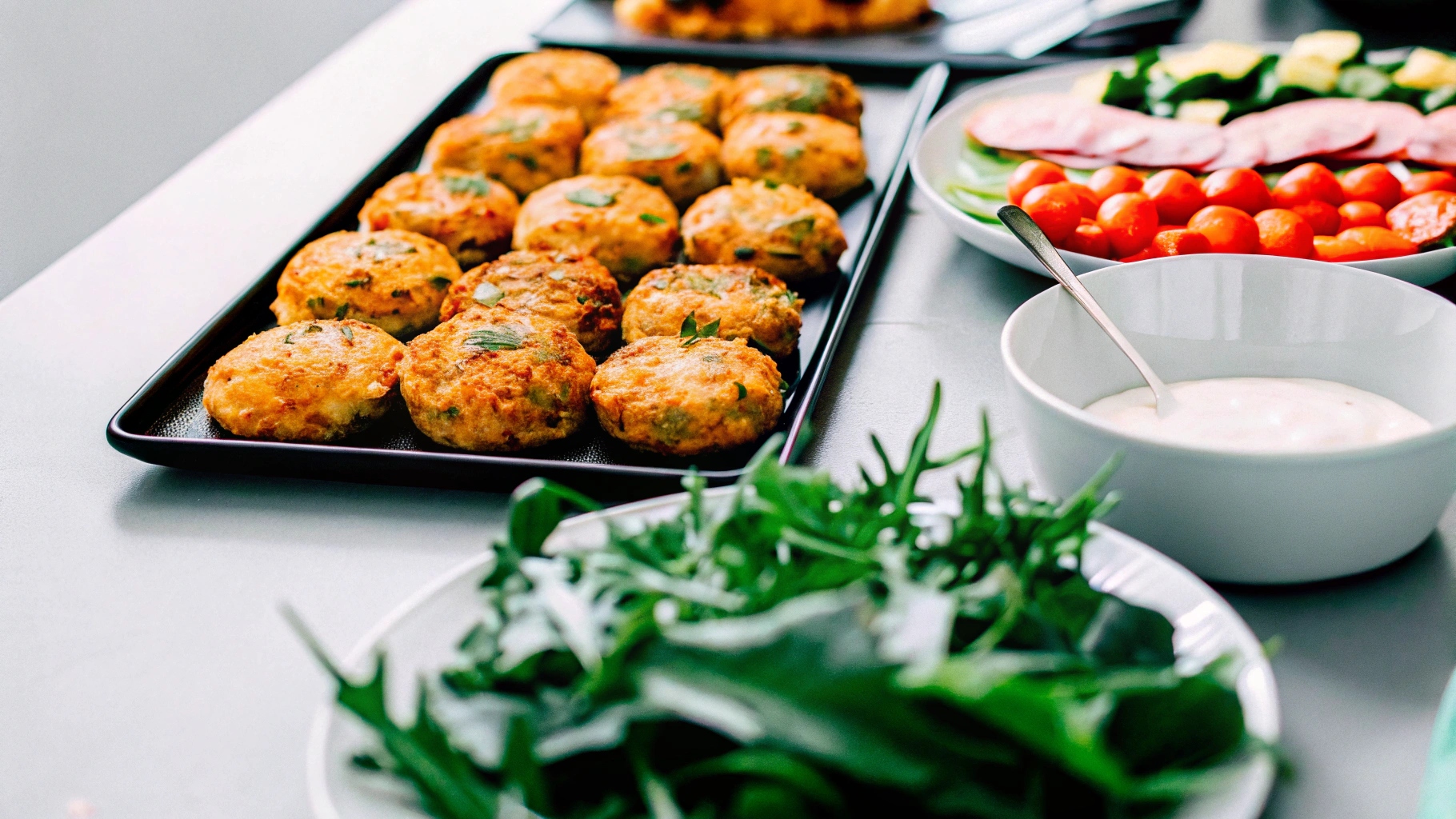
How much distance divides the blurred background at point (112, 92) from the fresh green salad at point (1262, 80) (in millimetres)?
2875

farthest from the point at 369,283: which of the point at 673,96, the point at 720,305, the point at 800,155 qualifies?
the point at 673,96

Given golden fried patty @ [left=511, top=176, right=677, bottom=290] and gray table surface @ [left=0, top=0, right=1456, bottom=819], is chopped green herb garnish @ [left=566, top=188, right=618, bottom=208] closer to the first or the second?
golden fried patty @ [left=511, top=176, right=677, bottom=290]

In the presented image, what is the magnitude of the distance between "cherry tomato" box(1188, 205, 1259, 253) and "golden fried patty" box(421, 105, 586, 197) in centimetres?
94

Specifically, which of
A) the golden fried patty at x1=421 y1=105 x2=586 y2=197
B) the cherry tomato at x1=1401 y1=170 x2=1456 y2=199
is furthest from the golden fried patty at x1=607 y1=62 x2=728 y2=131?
the cherry tomato at x1=1401 y1=170 x2=1456 y2=199

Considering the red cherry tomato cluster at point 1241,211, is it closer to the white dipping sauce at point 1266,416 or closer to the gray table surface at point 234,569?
the gray table surface at point 234,569

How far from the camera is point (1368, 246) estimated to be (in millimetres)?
1457

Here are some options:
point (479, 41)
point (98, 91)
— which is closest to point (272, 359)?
point (479, 41)

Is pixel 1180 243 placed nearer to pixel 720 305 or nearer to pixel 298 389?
pixel 720 305

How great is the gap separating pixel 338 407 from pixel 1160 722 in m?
0.91

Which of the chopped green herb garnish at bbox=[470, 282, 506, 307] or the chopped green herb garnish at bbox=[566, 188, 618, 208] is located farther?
the chopped green herb garnish at bbox=[566, 188, 618, 208]

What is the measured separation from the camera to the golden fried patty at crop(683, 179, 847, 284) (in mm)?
1601

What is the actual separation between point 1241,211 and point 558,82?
45.2 inches

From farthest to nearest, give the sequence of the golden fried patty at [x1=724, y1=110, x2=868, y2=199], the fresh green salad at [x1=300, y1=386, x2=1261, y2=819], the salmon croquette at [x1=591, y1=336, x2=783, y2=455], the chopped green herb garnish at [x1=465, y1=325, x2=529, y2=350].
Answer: the golden fried patty at [x1=724, y1=110, x2=868, y2=199] → the chopped green herb garnish at [x1=465, y1=325, x2=529, y2=350] → the salmon croquette at [x1=591, y1=336, x2=783, y2=455] → the fresh green salad at [x1=300, y1=386, x2=1261, y2=819]

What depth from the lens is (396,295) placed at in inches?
60.8
